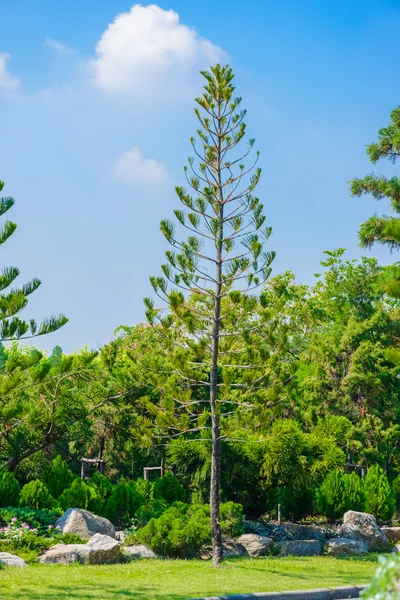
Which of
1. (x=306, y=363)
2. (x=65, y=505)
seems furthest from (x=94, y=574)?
(x=306, y=363)

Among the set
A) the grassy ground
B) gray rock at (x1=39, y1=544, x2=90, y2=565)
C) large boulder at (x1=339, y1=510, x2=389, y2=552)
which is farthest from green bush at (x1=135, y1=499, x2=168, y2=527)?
large boulder at (x1=339, y1=510, x2=389, y2=552)

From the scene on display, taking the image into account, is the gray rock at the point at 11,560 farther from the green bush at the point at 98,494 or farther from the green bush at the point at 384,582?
the green bush at the point at 384,582

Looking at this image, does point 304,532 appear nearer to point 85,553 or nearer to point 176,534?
point 176,534

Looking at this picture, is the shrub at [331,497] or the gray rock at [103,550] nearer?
the gray rock at [103,550]

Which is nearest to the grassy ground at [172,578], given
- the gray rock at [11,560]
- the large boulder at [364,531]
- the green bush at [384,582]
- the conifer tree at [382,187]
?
the gray rock at [11,560]

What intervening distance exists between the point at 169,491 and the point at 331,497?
381 centimetres

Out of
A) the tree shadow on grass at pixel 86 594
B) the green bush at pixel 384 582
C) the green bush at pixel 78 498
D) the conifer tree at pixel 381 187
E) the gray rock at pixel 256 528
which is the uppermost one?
the conifer tree at pixel 381 187

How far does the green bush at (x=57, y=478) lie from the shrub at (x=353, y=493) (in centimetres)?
641

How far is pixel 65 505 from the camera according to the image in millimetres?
15180

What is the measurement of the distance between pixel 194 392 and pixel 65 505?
5478 mm

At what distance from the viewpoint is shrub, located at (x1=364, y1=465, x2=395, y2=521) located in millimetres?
18438

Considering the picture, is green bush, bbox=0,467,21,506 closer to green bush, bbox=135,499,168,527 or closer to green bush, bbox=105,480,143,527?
green bush, bbox=105,480,143,527

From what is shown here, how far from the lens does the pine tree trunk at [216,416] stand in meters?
12.4

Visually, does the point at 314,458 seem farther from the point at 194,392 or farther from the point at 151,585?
the point at 151,585
